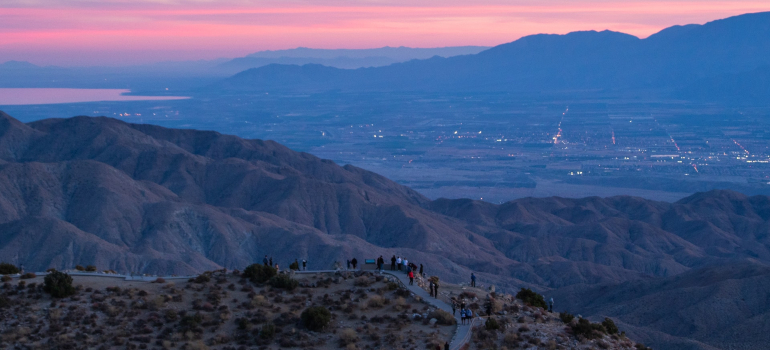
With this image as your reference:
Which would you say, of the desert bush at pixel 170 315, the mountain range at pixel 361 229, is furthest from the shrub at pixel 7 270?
the mountain range at pixel 361 229

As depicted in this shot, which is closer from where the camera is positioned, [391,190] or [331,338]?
[331,338]

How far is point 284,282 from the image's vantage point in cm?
3325

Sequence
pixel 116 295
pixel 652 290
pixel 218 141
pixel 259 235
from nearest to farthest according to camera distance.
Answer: pixel 116 295, pixel 652 290, pixel 259 235, pixel 218 141

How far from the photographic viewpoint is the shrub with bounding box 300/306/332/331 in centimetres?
2911

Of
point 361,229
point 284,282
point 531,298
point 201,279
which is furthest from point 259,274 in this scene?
point 361,229

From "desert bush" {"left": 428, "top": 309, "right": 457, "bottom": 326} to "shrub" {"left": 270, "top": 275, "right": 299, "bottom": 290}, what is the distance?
6.10 m

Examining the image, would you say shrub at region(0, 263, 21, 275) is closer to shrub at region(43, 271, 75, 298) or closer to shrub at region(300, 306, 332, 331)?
shrub at region(43, 271, 75, 298)

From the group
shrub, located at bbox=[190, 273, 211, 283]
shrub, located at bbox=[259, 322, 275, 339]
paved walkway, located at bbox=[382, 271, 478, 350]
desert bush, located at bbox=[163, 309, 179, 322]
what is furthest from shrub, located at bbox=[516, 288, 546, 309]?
desert bush, located at bbox=[163, 309, 179, 322]

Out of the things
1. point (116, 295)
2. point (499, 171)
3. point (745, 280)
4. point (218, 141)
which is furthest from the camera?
point (499, 171)

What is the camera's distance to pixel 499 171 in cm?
18012

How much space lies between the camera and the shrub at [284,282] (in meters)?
33.2

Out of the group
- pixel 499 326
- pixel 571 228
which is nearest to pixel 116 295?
pixel 499 326

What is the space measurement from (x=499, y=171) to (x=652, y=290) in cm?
11636

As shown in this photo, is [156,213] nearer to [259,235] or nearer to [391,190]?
[259,235]
